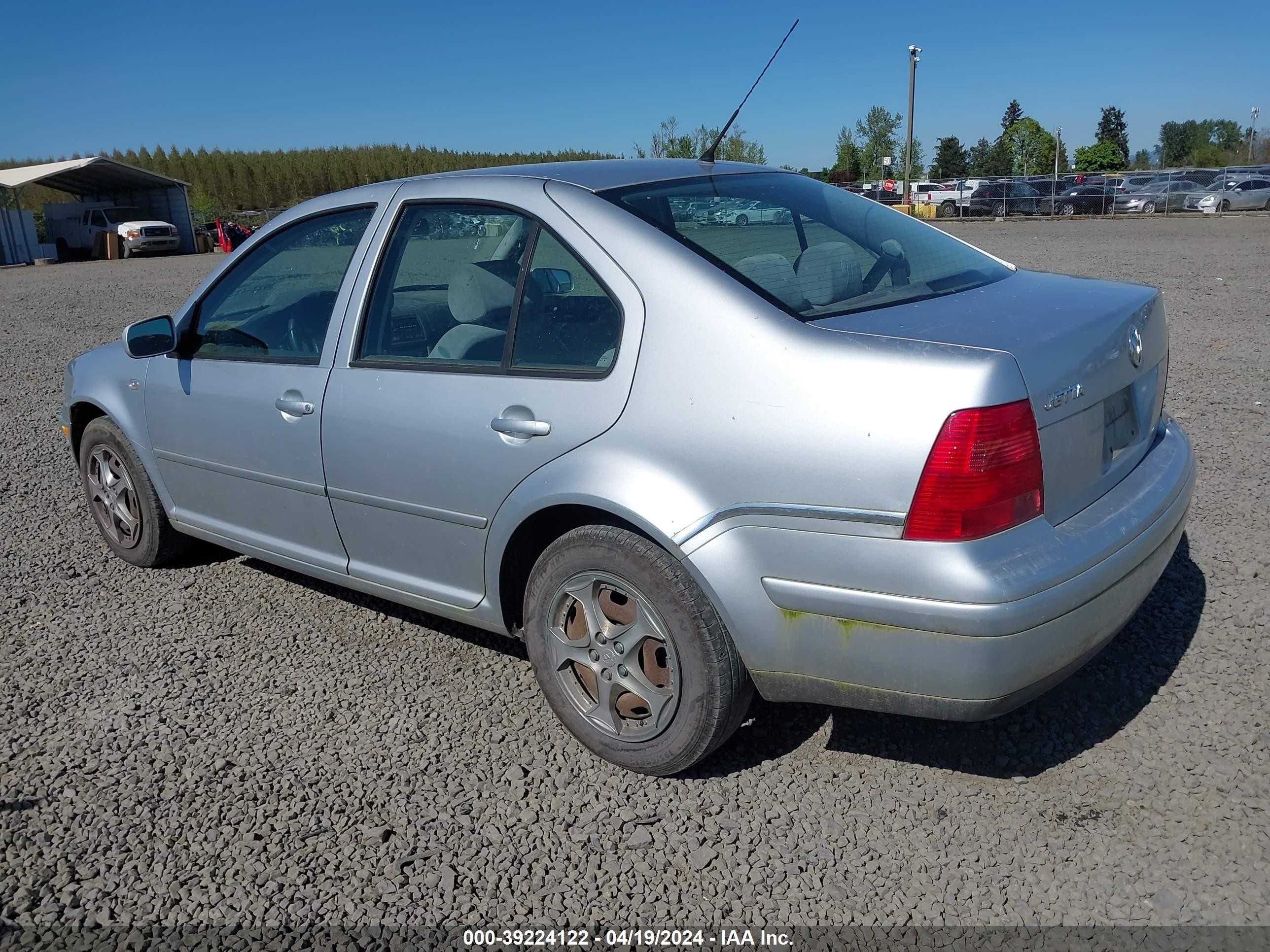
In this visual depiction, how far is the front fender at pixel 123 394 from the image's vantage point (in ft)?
14.3

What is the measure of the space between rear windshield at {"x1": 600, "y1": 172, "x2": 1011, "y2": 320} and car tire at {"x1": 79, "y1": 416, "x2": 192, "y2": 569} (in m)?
2.71

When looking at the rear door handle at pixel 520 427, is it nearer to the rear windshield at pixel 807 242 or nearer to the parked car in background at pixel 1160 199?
the rear windshield at pixel 807 242

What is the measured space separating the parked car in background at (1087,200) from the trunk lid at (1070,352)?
125 feet

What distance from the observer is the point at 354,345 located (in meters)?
3.48

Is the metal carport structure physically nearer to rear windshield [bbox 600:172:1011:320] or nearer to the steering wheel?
rear windshield [bbox 600:172:1011:320]

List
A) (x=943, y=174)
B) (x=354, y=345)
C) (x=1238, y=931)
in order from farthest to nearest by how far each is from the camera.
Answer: (x=943, y=174)
(x=354, y=345)
(x=1238, y=931)

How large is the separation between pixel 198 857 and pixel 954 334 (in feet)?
7.96

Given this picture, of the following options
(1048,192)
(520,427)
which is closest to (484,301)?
(520,427)

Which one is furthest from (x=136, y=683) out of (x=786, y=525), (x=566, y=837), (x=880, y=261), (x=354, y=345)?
(x=880, y=261)

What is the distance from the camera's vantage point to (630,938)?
7.84 ft

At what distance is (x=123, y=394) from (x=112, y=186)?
4699 centimetres

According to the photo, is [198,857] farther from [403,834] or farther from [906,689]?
[906,689]

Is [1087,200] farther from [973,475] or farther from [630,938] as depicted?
[630,938]

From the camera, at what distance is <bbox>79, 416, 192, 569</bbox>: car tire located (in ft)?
14.8
